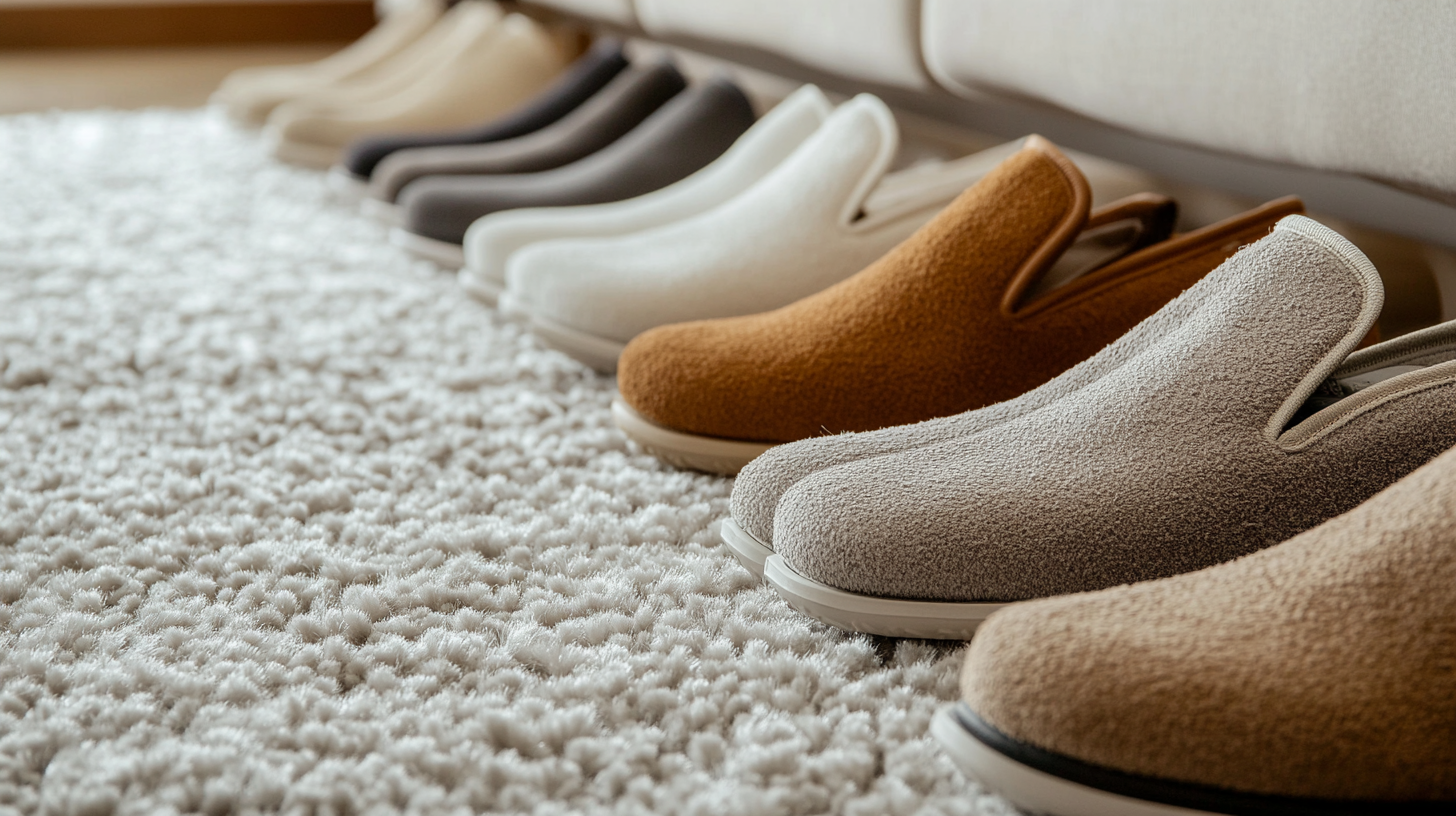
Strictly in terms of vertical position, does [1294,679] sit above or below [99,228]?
above

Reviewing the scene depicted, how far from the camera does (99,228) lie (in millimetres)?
1306

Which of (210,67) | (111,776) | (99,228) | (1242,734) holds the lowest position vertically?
(210,67)

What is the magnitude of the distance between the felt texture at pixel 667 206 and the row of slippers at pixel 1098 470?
0.15 metres

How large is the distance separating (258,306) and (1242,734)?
2.93 ft

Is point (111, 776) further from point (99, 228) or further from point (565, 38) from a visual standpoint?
point (565, 38)

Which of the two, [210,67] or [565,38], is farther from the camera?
[210,67]

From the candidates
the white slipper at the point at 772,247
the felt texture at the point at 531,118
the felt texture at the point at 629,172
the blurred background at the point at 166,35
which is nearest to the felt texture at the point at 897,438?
the white slipper at the point at 772,247

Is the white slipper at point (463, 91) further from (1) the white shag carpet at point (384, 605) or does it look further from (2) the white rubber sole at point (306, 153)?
(1) the white shag carpet at point (384, 605)

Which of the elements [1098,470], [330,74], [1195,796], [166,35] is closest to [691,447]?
→ [1098,470]

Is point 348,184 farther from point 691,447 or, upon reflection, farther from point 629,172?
point 691,447

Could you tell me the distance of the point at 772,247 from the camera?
81 cm

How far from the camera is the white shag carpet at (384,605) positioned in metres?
0.42

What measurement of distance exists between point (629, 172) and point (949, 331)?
0.58m

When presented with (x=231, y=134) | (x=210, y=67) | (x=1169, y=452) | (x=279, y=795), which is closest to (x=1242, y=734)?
(x=1169, y=452)
